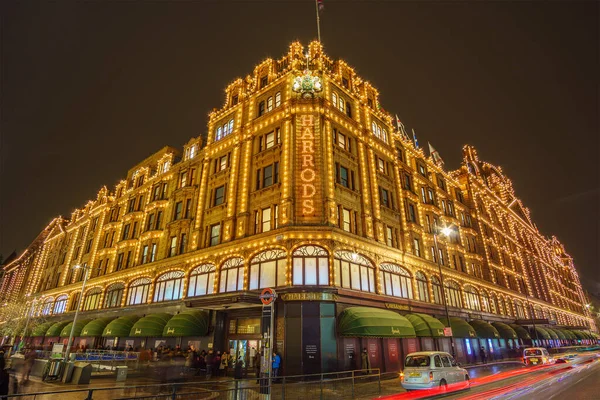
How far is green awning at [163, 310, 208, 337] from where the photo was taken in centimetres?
2598

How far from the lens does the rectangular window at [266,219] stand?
2727 centimetres

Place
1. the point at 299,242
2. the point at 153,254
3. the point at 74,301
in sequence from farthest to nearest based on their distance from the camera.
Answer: the point at 74,301
the point at 153,254
the point at 299,242

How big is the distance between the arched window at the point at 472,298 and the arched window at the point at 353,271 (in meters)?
19.1

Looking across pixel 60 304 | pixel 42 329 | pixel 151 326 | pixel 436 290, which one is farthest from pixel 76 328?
pixel 436 290

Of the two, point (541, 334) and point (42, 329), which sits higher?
point (42, 329)

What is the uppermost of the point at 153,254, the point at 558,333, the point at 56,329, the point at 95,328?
the point at 153,254

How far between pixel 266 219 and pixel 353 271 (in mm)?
8098

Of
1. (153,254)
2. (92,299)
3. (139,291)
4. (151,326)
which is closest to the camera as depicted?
(151,326)

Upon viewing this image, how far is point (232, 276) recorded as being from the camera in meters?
27.7

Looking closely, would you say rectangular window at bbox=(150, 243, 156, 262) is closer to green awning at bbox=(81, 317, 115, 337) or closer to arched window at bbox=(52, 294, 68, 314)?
green awning at bbox=(81, 317, 115, 337)

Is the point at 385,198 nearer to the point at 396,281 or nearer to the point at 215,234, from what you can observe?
the point at 396,281

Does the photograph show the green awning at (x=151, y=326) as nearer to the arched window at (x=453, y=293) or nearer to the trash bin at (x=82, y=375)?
the trash bin at (x=82, y=375)

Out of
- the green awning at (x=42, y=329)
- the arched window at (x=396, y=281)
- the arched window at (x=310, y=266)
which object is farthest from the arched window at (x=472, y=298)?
the green awning at (x=42, y=329)

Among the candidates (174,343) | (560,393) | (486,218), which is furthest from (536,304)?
(174,343)
